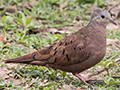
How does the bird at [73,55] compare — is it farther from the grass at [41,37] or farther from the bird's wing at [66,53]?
the grass at [41,37]

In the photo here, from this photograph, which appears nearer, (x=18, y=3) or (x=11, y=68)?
(x=11, y=68)

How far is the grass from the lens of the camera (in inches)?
164

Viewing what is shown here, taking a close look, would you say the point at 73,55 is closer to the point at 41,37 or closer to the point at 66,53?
the point at 66,53

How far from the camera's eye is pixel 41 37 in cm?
609

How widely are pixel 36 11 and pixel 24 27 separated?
1150 millimetres

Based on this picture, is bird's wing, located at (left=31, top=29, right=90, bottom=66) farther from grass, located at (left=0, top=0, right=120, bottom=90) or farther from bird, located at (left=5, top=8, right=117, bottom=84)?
grass, located at (left=0, top=0, right=120, bottom=90)

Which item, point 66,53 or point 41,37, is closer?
point 66,53

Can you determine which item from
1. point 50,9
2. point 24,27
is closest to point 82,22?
point 50,9

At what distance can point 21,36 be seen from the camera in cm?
574

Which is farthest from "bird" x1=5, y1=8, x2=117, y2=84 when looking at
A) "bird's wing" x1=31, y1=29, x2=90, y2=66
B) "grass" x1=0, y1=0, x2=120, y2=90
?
"grass" x1=0, y1=0, x2=120, y2=90

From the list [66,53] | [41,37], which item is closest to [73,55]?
[66,53]

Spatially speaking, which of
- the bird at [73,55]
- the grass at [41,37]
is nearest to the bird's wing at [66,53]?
the bird at [73,55]

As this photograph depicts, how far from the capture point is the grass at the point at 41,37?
13.7 feet

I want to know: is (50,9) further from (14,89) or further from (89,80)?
(14,89)
